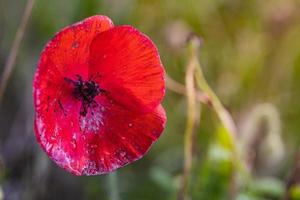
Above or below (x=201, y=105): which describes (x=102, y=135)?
above

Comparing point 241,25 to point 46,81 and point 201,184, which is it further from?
point 46,81

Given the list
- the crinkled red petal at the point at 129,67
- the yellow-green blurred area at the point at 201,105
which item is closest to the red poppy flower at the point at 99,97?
the crinkled red petal at the point at 129,67

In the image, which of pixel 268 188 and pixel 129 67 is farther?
pixel 268 188

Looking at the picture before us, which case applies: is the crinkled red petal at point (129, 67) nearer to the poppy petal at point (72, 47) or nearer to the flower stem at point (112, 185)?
the poppy petal at point (72, 47)

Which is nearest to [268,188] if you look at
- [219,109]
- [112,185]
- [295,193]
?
[295,193]

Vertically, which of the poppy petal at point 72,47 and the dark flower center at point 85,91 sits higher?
the poppy petal at point 72,47

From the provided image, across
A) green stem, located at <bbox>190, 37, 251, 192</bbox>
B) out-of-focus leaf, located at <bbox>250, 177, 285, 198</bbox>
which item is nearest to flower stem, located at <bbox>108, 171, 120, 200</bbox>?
green stem, located at <bbox>190, 37, 251, 192</bbox>

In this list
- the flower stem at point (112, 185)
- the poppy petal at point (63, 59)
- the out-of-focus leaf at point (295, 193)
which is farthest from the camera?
the out-of-focus leaf at point (295, 193)

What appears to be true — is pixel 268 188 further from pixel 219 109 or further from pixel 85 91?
pixel 85 91
